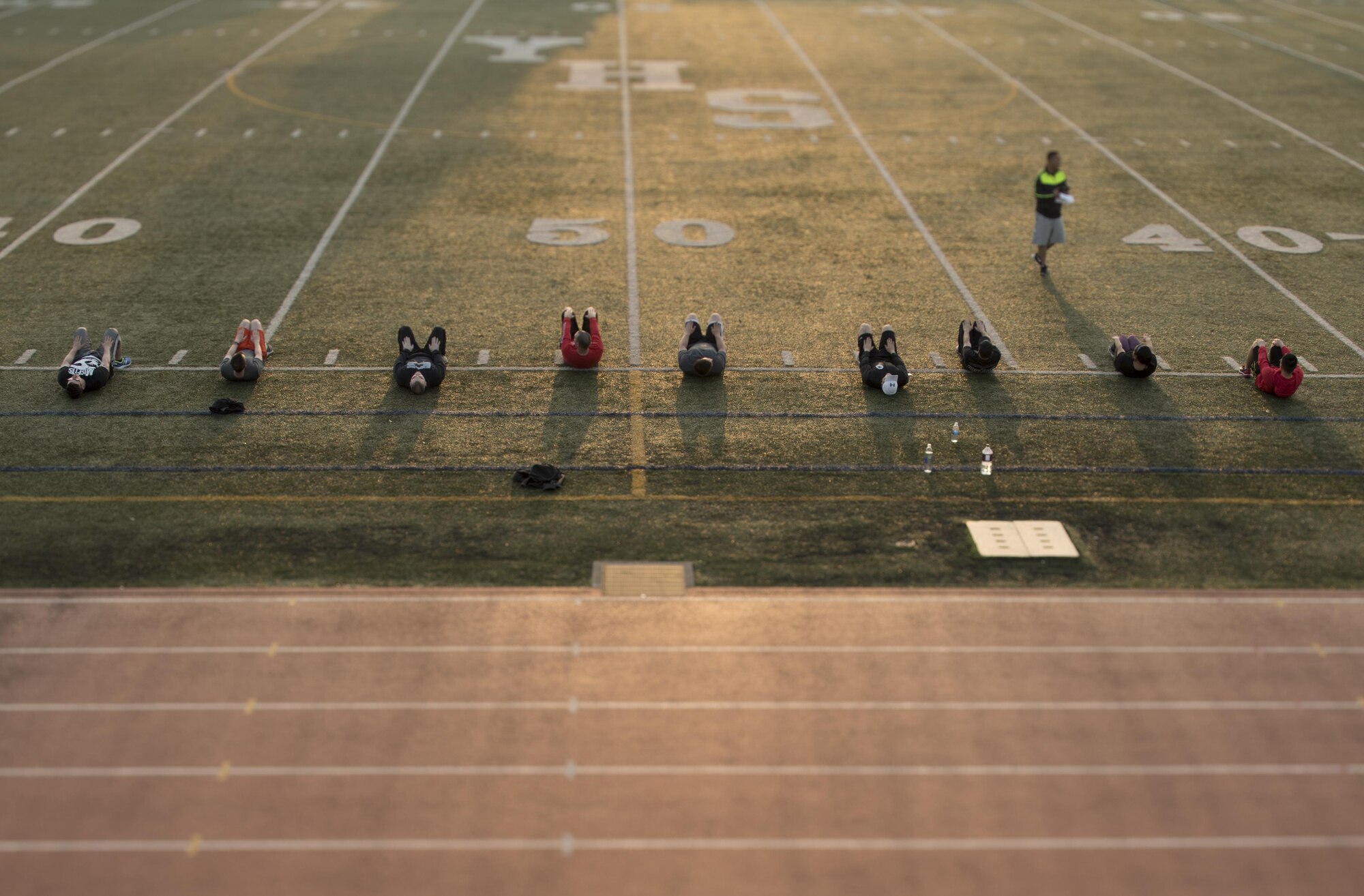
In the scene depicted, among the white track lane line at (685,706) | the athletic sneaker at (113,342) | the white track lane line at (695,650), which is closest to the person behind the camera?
the white track lane line at (685,706)

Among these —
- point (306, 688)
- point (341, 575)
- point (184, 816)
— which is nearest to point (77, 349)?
point (341, 575)

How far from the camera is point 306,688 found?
9273 mm

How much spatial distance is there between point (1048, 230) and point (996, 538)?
800 cm

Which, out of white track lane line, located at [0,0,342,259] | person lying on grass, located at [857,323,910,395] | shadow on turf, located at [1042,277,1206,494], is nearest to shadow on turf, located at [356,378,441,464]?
person lying on grass, located at [857,323,910,395]

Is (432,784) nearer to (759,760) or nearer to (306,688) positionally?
(306,688)

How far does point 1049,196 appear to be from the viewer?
17.5 meters

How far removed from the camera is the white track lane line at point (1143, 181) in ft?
53.5

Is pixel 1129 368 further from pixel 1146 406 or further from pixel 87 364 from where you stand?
pixel 87 364

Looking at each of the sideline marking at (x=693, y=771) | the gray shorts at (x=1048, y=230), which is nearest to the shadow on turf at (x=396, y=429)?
the sideline marking at (x=693, y=771)

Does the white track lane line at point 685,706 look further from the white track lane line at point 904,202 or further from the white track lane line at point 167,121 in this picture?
the white track lane line at point 167,121

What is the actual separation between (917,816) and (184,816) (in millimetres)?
4947

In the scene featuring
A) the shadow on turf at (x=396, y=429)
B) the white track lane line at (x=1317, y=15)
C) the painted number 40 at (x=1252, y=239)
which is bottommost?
the shadow on turf at (x=396, y=429)

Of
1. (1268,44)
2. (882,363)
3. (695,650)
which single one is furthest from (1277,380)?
(1268,44)

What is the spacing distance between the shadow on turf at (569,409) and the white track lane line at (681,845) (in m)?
5.29
